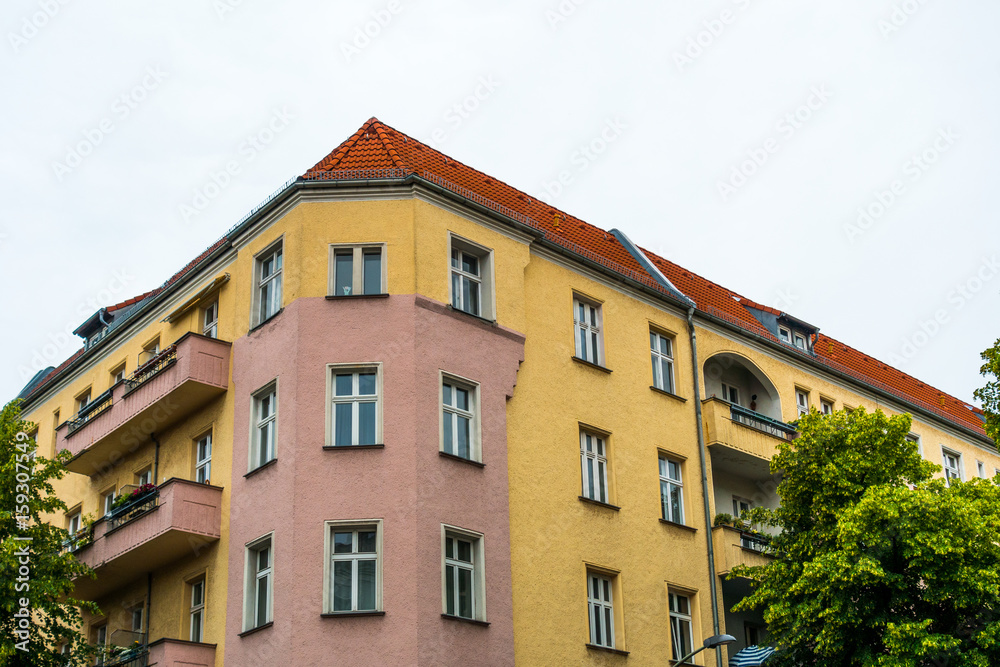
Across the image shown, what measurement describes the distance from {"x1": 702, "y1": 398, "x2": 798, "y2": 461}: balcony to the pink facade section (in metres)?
6.59

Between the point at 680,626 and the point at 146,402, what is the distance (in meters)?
12.8

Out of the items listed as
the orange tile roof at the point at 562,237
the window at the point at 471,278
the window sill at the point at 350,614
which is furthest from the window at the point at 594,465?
the window sill at the point at 350,614

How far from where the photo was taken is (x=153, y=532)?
2552cm

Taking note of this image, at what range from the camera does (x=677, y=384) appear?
1209 inches

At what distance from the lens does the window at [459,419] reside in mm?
24594

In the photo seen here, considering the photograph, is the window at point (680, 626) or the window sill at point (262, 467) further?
the window at point (680, 626)

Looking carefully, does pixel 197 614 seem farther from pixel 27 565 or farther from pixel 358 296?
pixel 358 296

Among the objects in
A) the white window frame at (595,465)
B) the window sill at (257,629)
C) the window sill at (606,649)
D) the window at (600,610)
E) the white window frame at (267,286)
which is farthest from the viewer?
the white window frame at (595,465)

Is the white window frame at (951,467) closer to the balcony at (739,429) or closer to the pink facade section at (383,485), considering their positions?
the balcony at (739,429)

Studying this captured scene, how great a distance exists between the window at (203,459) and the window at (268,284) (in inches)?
116

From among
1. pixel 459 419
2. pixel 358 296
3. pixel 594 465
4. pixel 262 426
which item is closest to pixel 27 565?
pixel 262 426

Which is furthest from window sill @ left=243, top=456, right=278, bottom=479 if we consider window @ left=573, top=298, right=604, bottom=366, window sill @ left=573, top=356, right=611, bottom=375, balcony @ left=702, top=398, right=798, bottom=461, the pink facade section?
balcony @ left=702, top=398, right=798, bottom=461

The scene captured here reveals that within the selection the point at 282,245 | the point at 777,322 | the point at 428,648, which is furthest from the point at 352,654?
the point at 777,322

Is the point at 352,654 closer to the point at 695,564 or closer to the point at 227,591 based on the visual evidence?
the point at 227,591
